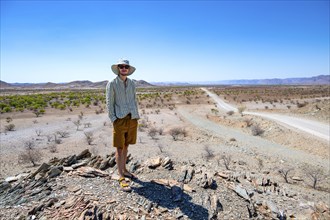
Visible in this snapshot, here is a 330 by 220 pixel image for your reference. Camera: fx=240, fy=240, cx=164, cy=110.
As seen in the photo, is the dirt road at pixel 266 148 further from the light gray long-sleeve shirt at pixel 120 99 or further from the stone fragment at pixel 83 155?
the light gray long-sleeve shirt at pixel 120 99

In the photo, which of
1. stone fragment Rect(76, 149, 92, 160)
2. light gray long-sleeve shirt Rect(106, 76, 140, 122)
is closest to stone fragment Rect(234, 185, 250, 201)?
light gray long-sleeve shirt Rect(106, 76, 140, 122)

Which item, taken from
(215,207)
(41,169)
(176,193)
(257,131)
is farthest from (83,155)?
(257,131)

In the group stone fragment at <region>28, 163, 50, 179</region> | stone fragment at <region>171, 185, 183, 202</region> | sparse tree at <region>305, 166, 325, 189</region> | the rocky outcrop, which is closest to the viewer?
the rocky outcrop

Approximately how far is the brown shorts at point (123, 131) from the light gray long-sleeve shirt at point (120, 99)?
132 millimetres

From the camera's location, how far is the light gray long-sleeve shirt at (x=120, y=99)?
4.67 meters

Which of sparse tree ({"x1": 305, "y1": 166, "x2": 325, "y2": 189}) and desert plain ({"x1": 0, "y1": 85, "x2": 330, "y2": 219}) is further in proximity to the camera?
sparse tree ({"x1": 305, "y1": 166, "x2": 325, "y2": 189})

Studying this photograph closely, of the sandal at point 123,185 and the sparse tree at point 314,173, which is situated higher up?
the sandal at point 123,185

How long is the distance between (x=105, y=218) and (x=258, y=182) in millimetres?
4793

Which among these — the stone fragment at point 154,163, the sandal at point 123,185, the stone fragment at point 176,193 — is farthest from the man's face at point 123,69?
the stone fragment at point 154,163

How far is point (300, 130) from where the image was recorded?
17.3m

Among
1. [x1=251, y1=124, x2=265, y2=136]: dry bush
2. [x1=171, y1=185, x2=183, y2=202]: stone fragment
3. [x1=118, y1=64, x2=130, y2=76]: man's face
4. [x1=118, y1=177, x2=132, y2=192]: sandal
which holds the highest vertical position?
[x1=118, y1=64, x2=130, y2=76]: man's face

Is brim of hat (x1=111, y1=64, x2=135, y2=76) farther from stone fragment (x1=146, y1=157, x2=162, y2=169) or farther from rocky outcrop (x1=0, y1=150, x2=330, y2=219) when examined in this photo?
stone fragment (x1=146, y1=157, x2=162, y2=169)

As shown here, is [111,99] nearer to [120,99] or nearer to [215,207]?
[120,99]

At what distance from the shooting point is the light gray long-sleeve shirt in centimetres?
467
